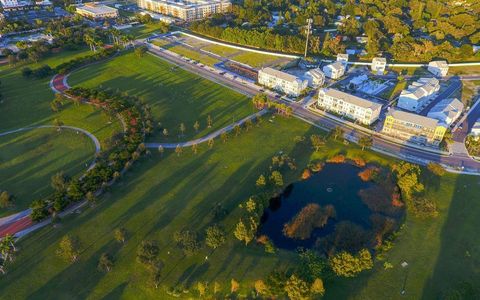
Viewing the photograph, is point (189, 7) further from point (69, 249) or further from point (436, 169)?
point (69, 249)

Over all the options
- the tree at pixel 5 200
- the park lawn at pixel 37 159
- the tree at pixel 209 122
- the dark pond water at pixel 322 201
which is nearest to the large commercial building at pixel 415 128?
the dark pond water at pixel 322 201

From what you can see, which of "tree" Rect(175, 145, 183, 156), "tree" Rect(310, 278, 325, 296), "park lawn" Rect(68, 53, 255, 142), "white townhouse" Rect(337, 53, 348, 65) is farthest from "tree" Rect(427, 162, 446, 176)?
"white townhouse" Rect(337, 53, 348, 65)

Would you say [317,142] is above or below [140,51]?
below

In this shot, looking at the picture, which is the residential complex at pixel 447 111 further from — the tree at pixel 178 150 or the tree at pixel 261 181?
the tree at pixel 178 150

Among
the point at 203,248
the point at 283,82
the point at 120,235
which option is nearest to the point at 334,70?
the point at 283,82

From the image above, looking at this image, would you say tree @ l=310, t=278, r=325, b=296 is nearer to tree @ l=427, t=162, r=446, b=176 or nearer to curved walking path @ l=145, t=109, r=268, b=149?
tree @ l=427, t=162, r=446, b=176

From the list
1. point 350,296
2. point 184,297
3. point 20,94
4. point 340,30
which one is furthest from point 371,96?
point 20,94
